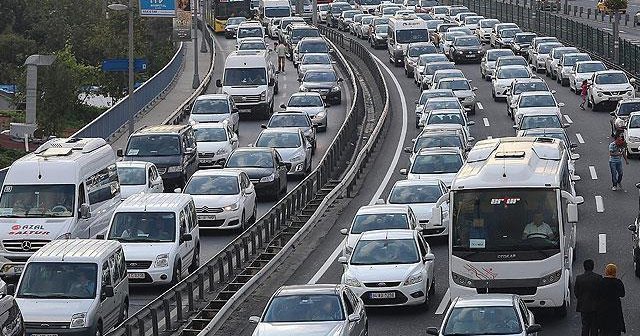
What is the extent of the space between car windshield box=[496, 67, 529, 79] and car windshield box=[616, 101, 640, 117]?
43.6ft

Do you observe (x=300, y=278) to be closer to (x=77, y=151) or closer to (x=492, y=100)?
(x=77, y=151)

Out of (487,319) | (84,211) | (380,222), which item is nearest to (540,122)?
(380,222)

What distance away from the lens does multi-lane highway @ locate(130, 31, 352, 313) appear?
31.0 metres

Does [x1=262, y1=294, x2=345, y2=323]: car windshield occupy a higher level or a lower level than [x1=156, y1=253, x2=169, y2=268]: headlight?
higher

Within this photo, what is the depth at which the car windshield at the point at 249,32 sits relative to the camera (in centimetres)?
9262

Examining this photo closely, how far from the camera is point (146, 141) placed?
4459 centimetres

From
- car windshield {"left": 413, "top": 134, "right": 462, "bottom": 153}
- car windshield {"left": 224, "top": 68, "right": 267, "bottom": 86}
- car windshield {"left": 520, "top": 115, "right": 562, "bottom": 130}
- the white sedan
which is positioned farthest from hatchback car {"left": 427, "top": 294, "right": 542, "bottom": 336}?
car windshield {"left": 224, "top": 68, "right": 267, "bottom": 86}

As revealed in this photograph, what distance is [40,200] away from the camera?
32.6 m

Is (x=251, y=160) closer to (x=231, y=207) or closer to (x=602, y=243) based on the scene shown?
(x=231, y=207)

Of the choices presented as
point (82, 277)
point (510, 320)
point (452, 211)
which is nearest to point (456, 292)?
point (452, 211)

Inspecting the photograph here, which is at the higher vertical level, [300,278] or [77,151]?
[77,151]

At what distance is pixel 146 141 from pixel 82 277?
19.0 m

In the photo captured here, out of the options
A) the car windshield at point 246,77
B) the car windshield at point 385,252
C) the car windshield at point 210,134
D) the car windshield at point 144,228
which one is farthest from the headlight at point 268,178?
the car windshield at point 246,77

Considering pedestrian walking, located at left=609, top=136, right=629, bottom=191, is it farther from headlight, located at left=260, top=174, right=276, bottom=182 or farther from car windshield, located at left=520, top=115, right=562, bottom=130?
headlight, located at left=260, top=174, right=276, bottom=182
